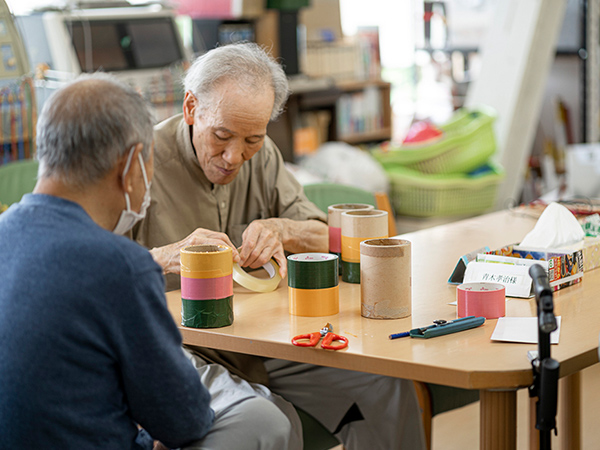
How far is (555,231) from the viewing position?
162cm

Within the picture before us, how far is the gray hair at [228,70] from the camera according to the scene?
69.6 inches

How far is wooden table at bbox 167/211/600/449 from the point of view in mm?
1131

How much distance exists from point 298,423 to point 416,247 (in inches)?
23.3

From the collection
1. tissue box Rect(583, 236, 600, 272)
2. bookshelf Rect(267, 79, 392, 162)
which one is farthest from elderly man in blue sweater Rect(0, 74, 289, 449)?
bookshelf Rect(267, 79, 392, 162)

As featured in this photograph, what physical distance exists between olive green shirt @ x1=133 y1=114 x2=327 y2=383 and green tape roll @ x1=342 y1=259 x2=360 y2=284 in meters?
0.28

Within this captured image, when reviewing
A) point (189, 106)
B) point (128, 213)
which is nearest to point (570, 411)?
point (189, 106)

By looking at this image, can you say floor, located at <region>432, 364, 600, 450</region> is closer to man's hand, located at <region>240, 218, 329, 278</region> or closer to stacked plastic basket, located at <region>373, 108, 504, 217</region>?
man's hand, located at <region>240, 218, 329, 278</region>

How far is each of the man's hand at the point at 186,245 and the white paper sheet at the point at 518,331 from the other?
54 cm

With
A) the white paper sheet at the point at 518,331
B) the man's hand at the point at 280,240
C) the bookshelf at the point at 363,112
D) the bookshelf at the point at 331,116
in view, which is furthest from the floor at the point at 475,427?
the bookshelf at the point at 363,112

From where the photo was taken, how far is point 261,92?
1.79 m

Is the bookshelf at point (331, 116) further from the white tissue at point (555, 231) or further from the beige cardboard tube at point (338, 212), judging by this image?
the white tissue at point (555, 231)

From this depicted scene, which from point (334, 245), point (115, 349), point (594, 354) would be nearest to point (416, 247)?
point (334, 245)

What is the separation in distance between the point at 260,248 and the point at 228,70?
0.43 metres

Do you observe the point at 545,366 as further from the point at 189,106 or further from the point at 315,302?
the point at 189,106
